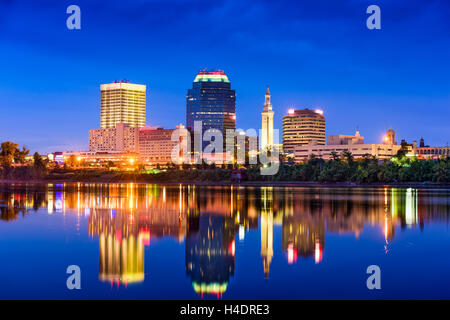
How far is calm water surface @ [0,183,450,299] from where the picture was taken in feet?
60.7

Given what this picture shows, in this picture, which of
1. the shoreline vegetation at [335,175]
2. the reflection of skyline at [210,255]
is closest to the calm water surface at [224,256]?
the reflection of skyline at [210,255]

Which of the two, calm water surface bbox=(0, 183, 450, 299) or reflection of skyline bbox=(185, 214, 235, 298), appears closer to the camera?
calm water surface bbox=(0, 183, 450, 299)

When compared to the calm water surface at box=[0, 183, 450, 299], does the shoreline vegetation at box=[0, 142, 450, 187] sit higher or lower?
higher

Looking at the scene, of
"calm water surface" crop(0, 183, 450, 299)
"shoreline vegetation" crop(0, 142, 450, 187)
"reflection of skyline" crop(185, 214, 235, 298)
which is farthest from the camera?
"shoreline vegetation" crop(0, 142, 450, 187)

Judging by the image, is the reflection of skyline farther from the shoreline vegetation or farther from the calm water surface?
the shoreline vegetation

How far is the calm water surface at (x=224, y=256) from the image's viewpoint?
18500mm

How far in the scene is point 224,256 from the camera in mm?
24953

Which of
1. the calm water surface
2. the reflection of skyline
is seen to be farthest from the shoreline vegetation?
the reflection of skyline

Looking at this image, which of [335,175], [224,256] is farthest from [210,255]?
[335,175]

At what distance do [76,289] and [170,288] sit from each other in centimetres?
325

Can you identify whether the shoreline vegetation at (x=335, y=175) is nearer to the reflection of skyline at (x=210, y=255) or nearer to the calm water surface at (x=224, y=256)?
the calm water surface at (x=224, y=256)
